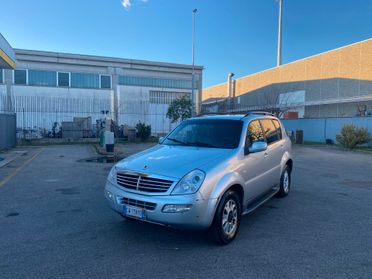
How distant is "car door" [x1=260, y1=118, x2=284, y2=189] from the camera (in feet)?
19.3

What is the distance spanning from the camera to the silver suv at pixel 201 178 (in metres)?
3.89

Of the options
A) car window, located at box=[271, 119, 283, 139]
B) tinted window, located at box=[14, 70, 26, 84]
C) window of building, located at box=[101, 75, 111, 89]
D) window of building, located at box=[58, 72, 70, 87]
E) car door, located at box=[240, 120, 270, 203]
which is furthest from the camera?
window of building, located at box=[101, 75, 111, 89]

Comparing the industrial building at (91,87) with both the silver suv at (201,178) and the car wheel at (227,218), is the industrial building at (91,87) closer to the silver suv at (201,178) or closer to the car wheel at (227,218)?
the silver suv at (201,178)

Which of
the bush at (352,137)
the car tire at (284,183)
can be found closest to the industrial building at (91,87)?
the bush at (352,137)

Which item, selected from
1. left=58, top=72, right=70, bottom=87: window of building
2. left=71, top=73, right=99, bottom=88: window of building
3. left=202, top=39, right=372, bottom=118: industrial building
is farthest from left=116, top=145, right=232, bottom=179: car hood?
left=71, top=73, right=99, bottom=88: window of building

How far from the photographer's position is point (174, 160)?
4383 mm

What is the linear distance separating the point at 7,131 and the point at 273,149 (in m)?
16.6

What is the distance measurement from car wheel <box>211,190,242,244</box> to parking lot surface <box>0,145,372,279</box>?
16 centimetres

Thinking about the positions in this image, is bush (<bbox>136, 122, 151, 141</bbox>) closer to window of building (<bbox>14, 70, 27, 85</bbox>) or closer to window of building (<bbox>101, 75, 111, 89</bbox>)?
window of building (<bbox>101, 75, 111, 89</bbox>)

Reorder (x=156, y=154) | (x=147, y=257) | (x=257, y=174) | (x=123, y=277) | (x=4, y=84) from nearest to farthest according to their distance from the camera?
(x=123, y=277), (x=147, y=257), (x=156, y=154), (x=257, y=174), (x=4, y=84)

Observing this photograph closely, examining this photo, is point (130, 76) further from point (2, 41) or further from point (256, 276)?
point (256, 276)

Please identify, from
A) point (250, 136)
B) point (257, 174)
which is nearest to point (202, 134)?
point (250, 136)

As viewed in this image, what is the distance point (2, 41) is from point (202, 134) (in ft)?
45.4

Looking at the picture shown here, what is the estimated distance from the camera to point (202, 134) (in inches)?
216
